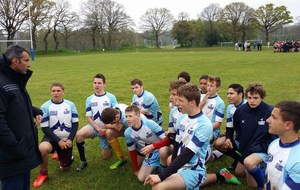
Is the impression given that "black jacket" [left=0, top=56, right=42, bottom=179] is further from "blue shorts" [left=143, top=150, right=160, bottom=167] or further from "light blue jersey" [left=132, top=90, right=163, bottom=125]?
"light blue jersey" [left=132, top=90, right=163, bottom=125]

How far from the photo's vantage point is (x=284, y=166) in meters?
2.85

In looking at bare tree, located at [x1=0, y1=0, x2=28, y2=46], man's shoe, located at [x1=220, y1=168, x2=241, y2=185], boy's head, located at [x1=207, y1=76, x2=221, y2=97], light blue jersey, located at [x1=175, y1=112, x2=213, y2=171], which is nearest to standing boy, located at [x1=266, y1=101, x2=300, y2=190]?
light blue jersey, located at [x1=175, y1=112, x2=213, y2=171]

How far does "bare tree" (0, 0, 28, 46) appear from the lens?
171 ft

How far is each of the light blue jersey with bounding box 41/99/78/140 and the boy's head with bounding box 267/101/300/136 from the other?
3.26 metres

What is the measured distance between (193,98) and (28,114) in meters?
1.83

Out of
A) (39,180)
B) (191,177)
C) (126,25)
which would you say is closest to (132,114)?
(191,177)

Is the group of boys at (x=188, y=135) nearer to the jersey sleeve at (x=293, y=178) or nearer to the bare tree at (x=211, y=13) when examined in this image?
the jersey sleeve at (x=293, y=178)

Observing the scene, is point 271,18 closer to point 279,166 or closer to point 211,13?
point 211,13

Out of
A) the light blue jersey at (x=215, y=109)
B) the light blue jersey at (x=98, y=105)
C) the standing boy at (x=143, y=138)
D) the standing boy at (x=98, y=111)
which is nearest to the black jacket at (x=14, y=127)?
the standing boy at (x=143, y=138)

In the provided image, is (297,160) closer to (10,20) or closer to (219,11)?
(10,20)

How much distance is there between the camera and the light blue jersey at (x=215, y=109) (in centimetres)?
499

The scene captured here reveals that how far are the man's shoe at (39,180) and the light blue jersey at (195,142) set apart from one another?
2264 millimetres

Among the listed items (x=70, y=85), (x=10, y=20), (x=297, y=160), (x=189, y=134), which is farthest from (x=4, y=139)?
(x=10, y=20)

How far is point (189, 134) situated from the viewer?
355cm
